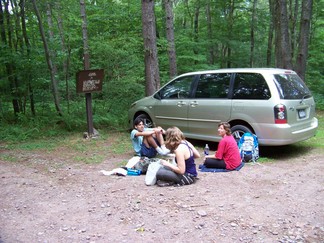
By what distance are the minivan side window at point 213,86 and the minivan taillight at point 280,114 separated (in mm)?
1304

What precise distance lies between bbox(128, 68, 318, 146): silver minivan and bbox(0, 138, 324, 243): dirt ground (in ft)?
3.05

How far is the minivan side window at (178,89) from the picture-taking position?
8219 mm

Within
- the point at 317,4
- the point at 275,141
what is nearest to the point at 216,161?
the point at 275,141

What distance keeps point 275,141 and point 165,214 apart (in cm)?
336

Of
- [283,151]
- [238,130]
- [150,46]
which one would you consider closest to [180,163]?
[238,130]

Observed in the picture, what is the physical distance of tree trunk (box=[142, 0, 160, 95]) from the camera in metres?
9.51

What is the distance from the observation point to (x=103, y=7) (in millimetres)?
14766

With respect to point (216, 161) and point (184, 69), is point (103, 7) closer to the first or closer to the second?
point (184, 69)

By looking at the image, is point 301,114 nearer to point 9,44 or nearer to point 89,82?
point 89,82

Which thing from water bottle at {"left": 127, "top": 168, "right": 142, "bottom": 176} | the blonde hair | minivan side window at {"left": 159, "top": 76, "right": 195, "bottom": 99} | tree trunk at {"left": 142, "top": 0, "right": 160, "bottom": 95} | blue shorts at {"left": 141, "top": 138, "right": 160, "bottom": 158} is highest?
tree trunk at {"left": 142, "top": 0, "right": 160, "bottom": 95}

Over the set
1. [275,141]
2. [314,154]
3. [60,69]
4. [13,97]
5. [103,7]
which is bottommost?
[314,154]

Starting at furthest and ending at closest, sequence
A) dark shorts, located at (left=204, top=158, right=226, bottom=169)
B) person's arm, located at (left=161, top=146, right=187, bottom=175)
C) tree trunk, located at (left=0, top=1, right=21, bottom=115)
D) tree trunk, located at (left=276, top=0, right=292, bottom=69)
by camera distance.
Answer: tree trunk, located at (left=276, top=0, right=292, bottom=69) → tree trunk, located at (left=0, top=1, right=21, bottom=115) → dark shorts, located at (left=204, top=158, right=226, bottom=169) → person's arm, located at (left=161, top=146, right=187, bottom=175)

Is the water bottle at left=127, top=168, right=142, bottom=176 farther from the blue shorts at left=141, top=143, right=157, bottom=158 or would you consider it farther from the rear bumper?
the rear bumper

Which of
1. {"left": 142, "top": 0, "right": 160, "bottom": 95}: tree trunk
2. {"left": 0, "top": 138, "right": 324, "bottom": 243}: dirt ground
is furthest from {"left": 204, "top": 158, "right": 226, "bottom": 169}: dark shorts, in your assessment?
{"left": 142, "top": 0, "right": 160, "bottom": 95}: tree trunk
